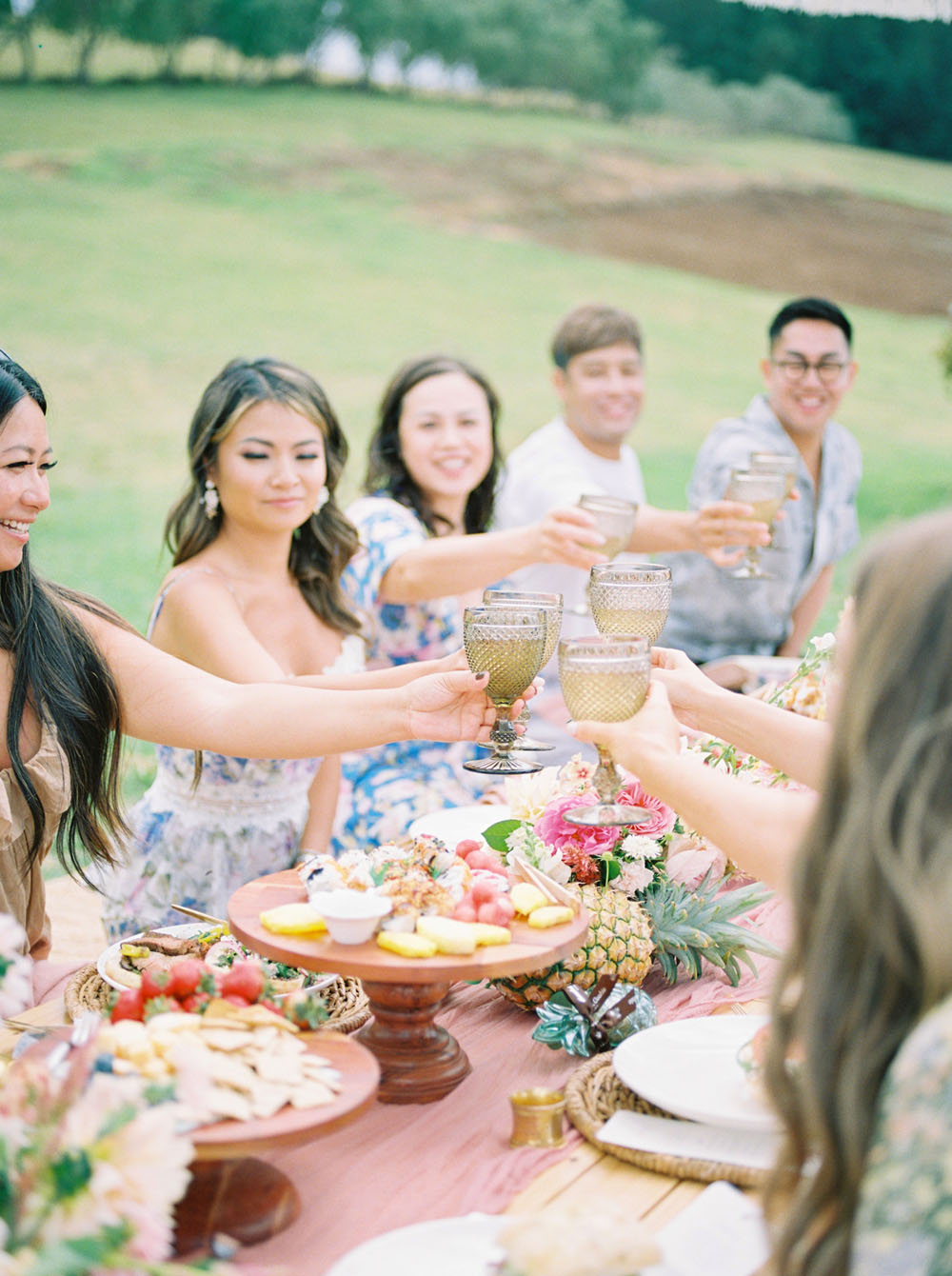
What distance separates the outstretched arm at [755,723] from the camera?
2061mm

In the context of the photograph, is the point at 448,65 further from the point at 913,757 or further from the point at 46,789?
the point at 913,757

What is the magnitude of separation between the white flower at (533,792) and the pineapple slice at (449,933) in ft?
1.69

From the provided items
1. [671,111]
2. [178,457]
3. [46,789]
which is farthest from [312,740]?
[671,111]

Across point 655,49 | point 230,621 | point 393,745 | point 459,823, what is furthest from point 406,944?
point 655,49

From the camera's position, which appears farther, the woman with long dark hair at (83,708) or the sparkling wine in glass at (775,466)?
the sparkling wine in glass at (775,466)

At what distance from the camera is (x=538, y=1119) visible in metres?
1.58

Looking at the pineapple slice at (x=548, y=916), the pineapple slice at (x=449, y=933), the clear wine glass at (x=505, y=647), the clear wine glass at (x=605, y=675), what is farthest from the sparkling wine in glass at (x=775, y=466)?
the pineapple slice at (x=449, y=933)

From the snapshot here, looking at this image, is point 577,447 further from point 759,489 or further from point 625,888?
point 625,888

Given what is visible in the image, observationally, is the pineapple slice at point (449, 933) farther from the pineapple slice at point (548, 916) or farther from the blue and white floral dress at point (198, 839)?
the blue and white floral dress at point (198, 839)

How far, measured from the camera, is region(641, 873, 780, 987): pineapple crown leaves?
6.82ft

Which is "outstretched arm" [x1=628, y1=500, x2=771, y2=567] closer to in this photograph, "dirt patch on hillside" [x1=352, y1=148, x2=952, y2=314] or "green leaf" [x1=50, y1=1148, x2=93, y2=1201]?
"green leaf" [x1=50, y1=1148, x2=93, y2=1201]

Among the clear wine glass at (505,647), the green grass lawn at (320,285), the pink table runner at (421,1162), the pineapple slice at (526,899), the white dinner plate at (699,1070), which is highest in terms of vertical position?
the green grass lawn at (320,285)

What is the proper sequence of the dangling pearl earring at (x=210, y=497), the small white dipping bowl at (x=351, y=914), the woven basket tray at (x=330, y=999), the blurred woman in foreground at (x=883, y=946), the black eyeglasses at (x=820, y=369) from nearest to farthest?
1. the blurred woman in foreground at (x=883, y=946)
2. the small white dipping bowl at (x=351, y=914)
3. the woven basket tray at (x=330, y=999)
4. the dangling pearl earring at (x=210, y=497)
5. the black eyeglasses at (x=820, y=369)

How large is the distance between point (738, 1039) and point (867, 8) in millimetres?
9007
